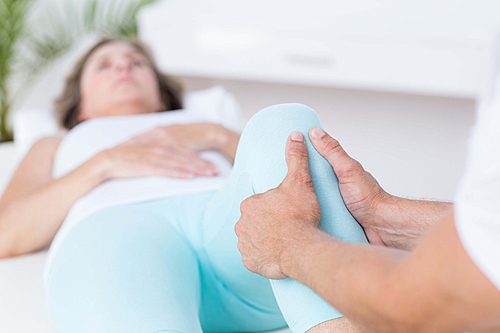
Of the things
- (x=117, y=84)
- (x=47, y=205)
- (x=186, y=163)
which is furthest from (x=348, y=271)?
(x=117, y=84)

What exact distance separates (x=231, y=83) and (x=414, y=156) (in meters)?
1.22

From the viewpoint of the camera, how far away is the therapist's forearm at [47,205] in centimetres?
102

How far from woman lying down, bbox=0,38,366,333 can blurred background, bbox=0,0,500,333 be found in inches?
25.4

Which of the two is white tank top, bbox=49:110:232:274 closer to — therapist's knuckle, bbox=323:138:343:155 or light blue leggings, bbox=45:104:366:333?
light blue leggings, bbox=45:104:366:333

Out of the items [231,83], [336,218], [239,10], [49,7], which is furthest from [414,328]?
[49,7]

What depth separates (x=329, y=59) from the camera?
7.04 ft

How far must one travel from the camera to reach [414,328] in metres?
0.43

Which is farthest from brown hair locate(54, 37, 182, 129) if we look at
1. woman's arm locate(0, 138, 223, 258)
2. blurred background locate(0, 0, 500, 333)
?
woman's arm locate(0, 138, 223, 258)

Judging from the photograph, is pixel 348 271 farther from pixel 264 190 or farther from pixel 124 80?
pixel 124 80

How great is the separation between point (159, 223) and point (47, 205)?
30 centimetres

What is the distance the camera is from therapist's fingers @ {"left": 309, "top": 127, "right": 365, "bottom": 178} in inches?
27.8

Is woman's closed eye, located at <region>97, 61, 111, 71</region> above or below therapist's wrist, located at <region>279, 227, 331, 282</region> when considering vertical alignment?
above

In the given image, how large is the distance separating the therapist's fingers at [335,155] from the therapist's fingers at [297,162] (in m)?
0.02

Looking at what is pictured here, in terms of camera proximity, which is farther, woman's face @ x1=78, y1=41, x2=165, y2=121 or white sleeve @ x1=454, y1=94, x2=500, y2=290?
woman's face @ x1=78, y1=41, x2=165, y2=121
